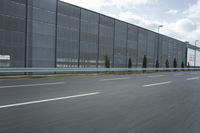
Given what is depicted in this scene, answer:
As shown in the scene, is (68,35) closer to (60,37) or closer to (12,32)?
(60,37)

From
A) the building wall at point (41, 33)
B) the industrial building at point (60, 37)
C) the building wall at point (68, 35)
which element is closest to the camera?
the industrial building at point (60, 37)

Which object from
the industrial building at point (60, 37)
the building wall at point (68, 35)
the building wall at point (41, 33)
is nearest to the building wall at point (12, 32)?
the industrial building at point (60, 37)

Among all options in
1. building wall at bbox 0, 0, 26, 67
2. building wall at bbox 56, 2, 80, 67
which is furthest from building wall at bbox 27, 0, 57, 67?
building wall at bbox 56, 2, 80, 67

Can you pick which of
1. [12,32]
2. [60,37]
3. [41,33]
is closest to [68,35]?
[60,37]

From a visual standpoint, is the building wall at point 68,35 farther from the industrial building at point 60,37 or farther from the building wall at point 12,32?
the building wall at point 12,32

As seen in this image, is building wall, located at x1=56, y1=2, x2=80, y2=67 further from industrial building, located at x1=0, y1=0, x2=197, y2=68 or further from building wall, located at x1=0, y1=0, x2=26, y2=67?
building wall, located at x1=0, y1=0, x2=26, y2=67

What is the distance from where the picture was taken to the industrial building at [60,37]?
19.5 meters

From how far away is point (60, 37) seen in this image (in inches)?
955

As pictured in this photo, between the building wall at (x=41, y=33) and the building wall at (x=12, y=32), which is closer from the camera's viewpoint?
the building wall at (x=12, y=32)

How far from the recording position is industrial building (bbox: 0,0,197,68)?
770 inches

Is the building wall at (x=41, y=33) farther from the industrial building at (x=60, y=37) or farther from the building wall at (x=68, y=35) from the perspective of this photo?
the building wall at (x=68, y=35)

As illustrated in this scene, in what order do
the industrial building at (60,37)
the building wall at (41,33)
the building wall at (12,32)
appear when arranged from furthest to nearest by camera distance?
the building wall at (41,33)
the industrial building at (60,37)
the building wall at (12,32)

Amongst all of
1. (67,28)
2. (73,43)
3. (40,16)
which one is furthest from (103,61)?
(40,16)

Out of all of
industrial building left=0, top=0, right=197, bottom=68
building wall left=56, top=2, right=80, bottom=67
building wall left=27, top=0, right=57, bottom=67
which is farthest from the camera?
building wall left=56, top=2, right=80, bottom=67
